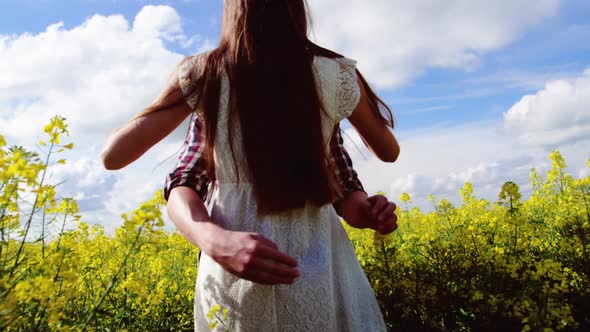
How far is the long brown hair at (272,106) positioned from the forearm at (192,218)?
0.13m

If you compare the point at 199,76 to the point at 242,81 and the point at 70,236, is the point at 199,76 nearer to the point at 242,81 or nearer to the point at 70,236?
the point at 242,81

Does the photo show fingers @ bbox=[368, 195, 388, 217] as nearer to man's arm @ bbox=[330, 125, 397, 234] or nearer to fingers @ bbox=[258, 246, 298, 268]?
man's arm @ bbox=[330, 125, 397, 234]

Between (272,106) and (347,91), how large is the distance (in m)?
0.24

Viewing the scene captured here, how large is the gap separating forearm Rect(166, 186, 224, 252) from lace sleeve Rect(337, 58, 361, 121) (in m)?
0.48

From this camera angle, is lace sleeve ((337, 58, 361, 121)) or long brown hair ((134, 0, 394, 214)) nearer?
long brown hair ((134, 0, 394, 214))

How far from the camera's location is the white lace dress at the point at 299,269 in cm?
133

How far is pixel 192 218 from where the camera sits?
1240 millimetres

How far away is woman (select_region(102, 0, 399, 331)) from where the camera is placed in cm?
133

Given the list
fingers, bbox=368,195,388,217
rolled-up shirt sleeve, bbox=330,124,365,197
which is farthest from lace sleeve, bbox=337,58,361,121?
fingers, bbox=368,195,388,217

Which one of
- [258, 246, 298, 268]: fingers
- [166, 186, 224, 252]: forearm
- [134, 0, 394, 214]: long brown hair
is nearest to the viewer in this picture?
[258, 246, 298, 268]: fingers

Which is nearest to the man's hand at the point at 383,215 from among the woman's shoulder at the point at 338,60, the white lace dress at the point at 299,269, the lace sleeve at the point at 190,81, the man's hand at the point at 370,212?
the man's hand at the point at 370,212

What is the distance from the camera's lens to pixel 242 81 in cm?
135

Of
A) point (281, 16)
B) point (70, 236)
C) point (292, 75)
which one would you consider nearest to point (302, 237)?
point (292, 75)

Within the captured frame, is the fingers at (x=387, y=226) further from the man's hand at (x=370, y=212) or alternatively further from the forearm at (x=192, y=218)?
the forearm at (x=192, y=218)
